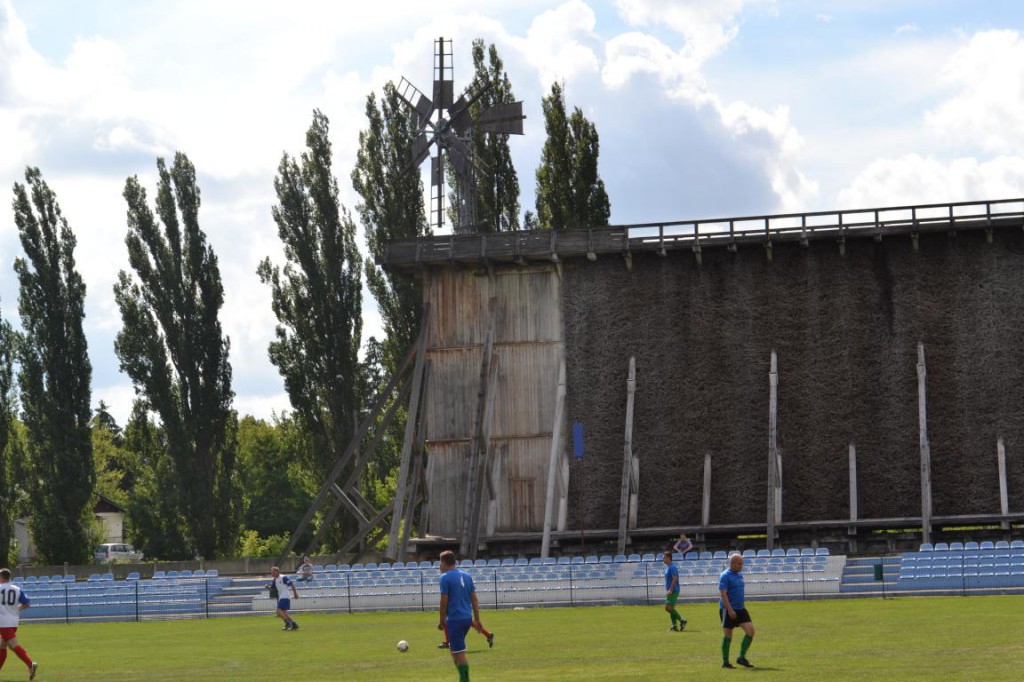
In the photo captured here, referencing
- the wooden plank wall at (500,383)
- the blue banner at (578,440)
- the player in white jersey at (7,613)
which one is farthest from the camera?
the wooden plank wall at (500,383)

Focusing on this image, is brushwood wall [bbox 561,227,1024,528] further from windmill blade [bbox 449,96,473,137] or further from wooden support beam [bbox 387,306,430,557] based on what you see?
windmill blade [bbox 449,96,473,137]

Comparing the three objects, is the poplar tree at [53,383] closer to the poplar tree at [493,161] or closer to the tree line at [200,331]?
the tree line at [200,331]

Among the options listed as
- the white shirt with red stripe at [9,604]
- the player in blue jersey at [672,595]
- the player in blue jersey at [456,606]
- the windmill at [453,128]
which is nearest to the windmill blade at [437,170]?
the windmill at [453,128]

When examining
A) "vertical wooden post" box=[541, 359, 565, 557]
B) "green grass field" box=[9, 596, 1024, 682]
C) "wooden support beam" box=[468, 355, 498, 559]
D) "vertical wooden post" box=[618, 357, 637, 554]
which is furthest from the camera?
"wooden support beam" box=[468, 355, 498, 559]

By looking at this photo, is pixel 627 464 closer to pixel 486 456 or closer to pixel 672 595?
pixel 486 456

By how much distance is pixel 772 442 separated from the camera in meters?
44.7

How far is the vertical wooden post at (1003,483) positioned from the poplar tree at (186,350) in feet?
95.9

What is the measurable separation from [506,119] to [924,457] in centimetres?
1990

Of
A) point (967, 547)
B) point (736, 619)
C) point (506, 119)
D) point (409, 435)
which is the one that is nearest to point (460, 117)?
point (506, 119)

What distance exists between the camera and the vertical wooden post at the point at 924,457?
43000mm

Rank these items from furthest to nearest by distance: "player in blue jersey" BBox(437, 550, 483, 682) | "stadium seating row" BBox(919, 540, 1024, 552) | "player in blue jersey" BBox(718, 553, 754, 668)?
"stadium seating row" BBox(919, 540, 1024, 552), "player in blue jersey" BBox(718, 553, 754, 668), "player in blue jersey" BBox(437, 550, 483, 682)

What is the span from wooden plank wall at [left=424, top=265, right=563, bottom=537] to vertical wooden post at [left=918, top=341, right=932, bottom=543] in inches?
447

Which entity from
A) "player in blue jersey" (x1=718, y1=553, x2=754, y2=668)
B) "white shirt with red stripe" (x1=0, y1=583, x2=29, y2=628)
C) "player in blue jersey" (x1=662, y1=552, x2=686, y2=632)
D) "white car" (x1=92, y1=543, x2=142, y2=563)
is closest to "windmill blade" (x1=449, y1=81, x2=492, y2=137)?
"player in blue jersey" (x1=662, y1=552, x2=686, y2=632)

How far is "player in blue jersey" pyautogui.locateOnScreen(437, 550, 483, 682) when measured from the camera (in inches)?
660
